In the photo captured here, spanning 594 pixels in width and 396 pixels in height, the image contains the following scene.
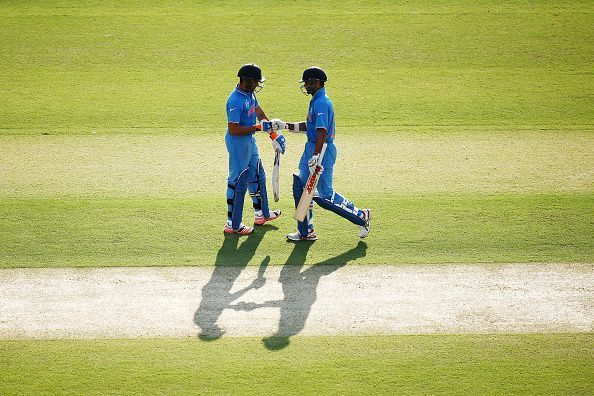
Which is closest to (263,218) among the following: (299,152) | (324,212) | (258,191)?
(258,191)

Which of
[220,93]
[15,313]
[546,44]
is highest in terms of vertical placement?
[546,44]

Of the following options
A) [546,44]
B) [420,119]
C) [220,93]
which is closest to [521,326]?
[420,119]

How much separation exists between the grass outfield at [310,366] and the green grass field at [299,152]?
2 centimetres

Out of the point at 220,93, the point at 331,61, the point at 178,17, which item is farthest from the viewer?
the point at 178,17

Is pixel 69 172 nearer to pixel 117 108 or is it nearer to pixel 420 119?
pixel 117 108

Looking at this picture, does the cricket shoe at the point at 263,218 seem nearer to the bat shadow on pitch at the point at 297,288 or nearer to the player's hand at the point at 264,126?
the bat shadow on pitch at the point at 297,288

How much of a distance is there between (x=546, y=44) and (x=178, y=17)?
8166 millimetres

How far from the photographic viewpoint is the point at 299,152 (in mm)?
12812

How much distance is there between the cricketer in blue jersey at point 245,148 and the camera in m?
9.80

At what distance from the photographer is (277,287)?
348 inches

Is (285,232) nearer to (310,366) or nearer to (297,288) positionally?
(297,288)

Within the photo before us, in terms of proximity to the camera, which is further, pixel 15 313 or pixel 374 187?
pixel 374 187

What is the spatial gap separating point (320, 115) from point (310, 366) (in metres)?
3.34

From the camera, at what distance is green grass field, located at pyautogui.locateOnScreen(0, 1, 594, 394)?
24.3ft
